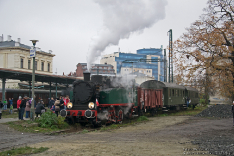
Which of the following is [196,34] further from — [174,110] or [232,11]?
[174,110]

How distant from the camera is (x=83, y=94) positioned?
12203mm

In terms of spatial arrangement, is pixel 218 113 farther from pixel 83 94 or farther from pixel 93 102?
pixel 83 94

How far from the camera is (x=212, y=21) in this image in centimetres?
2269

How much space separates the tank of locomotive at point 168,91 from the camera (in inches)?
802

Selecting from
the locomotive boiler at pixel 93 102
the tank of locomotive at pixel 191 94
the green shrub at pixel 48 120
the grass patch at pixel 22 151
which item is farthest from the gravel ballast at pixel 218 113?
the grass patch at pixel 22 151

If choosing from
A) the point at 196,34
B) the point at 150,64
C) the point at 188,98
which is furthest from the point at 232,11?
the point at 150,64

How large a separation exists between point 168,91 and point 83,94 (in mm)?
12131

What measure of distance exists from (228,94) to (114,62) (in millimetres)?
73415

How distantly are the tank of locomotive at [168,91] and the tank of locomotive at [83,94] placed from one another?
8148 millimetres

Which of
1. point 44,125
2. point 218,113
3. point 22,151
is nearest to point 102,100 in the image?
point 44,125

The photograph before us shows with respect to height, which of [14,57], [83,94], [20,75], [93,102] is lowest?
[93,102]

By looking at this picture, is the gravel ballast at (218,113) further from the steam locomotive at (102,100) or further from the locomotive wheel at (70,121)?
the locomotive wheel at (70,121)

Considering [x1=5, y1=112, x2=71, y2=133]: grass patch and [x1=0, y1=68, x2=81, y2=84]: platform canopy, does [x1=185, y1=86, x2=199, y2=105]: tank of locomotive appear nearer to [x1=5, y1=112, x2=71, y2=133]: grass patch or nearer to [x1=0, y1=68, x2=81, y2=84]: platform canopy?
[x1=0, y1=68, x2=81, y2=84]: platform canopy

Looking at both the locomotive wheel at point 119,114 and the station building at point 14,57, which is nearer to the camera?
the locomotive wheel at point 119,114
